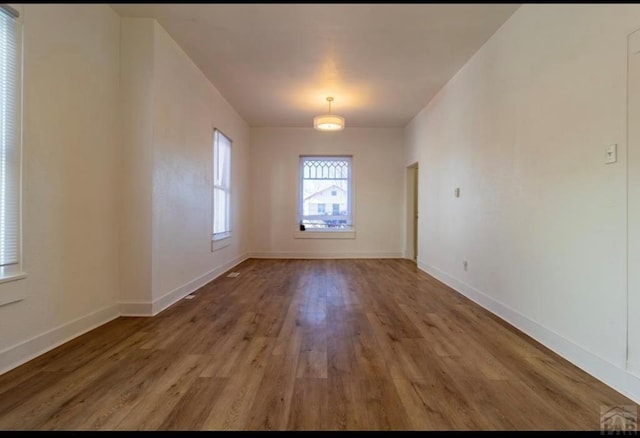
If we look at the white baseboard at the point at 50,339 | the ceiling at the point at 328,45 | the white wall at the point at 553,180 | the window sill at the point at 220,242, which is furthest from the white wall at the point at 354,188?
the white baseboard at the point at 50,339

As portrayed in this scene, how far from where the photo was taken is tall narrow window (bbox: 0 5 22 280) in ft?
Result: 6.91

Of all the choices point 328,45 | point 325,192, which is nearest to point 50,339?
point 328,45

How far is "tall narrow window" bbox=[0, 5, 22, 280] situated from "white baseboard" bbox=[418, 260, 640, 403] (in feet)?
12.3

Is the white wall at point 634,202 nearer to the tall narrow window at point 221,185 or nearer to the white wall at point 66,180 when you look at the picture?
the white wall at point 66,180

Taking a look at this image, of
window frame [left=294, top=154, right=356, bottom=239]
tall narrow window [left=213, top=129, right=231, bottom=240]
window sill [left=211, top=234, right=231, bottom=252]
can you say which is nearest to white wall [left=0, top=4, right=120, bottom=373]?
window sill [left=211, top=234, right=231, bottom=252]

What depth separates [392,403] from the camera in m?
1.79

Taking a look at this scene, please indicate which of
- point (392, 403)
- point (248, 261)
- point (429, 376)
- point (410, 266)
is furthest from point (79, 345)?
point (410, 266)

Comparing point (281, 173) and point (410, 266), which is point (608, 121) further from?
point (281, 173)

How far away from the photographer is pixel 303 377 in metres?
2.06

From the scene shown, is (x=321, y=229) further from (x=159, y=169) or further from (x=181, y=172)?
(x=159, y=169)

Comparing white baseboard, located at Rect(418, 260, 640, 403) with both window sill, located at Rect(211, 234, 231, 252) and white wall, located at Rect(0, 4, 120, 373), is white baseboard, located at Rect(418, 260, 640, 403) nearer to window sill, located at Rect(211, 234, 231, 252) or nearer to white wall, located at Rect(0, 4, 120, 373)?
window sill, located at Rect(211, 234, 231, 252)

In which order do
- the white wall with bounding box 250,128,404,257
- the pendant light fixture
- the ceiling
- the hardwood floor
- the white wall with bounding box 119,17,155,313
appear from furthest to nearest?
1. the white wall with bounding box 250,128,404,257
2. the pendant light fixture
3. the white wall with bounding box 119,17,155,313
4. the ceiling
5. the hardwood floor

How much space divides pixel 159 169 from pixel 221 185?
7.51 feet

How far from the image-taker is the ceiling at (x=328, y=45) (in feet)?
10.0
